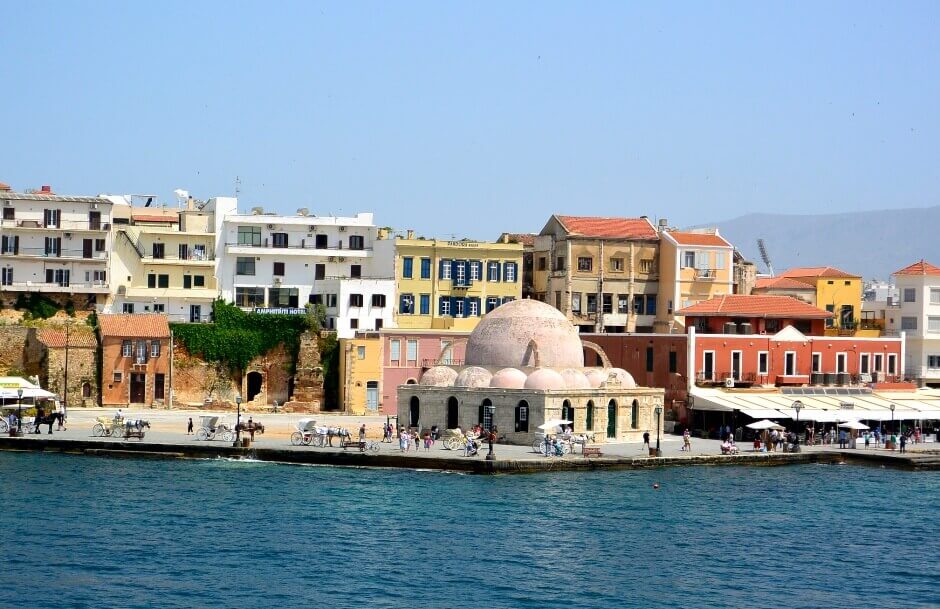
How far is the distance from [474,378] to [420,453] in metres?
5.30

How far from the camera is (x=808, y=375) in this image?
6888 centimetres

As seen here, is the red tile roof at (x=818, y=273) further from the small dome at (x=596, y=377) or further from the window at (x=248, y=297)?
the window at (x=248, y=297)

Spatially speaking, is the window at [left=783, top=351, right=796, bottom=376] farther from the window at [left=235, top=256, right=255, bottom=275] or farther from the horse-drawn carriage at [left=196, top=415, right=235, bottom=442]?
the window at [left=235, top=256, right=255, bottom=275]

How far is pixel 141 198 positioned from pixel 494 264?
20.0 m

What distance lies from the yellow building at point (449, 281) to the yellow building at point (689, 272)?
7.60 m

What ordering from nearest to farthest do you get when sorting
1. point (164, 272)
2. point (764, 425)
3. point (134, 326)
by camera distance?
point (764, 425), point (134, 326), point (164, 272)

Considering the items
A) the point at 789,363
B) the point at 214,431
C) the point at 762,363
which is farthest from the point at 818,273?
the point at 214,431

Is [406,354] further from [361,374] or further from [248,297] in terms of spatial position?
[248,297]

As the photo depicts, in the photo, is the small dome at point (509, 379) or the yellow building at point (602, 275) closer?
the small dome at point (509, 379)

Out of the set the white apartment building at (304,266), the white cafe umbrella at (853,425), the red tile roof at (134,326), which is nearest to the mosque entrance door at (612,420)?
the white cafe umbrella at (853,425)

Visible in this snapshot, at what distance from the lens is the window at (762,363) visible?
6819 centimetres

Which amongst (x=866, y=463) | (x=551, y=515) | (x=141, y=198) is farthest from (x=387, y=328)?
(x=551, y=515)

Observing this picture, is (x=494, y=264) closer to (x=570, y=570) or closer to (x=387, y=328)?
(x=387, y=328)

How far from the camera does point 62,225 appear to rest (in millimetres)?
72938
